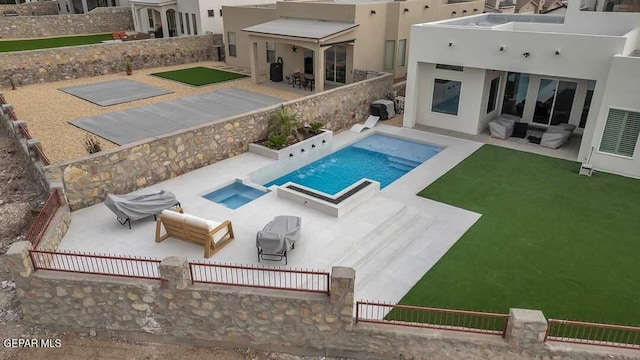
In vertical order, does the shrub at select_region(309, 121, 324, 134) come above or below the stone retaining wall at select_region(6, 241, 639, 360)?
above

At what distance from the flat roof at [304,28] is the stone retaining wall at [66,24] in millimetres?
24365

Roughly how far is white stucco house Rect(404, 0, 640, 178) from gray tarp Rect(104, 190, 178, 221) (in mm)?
12971

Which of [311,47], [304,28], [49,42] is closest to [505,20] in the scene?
[311,47]

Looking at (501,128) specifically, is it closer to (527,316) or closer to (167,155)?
(527,316)

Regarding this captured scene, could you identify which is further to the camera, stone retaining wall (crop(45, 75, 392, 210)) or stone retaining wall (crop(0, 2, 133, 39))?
stone retaining wall (crop(0, 2, 133, 39))

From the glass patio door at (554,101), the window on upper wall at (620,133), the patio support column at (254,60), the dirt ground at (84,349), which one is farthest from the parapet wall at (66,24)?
the window on upper wall at (620,133)

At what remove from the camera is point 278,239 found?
1006 cm

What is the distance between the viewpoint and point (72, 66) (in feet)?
85.5

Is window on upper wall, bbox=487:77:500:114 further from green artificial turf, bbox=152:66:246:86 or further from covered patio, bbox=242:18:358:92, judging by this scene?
green artificial turf, bbox=152:66:246:86

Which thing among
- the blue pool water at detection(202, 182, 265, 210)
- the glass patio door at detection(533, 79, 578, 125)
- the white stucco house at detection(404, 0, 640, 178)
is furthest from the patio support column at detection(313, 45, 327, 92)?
the glass patio door at detection(533, 79, 578, 125)

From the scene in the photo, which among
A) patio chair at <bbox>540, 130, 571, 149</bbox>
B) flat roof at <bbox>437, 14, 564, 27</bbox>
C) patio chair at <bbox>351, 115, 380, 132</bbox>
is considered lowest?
patio chair at <bbox>351, 115, 380, 132</bbox>

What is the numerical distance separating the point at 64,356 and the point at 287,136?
10880mm

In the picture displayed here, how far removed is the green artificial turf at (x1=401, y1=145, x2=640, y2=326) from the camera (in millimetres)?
9930

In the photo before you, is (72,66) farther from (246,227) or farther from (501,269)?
(501,269)
